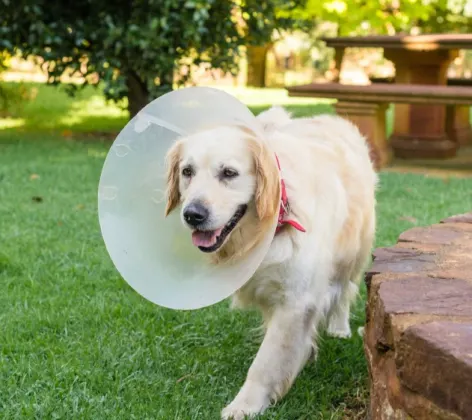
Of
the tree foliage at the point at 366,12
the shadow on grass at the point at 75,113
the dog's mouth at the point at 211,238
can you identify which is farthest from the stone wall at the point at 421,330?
the tree foliage at the point at 366,12

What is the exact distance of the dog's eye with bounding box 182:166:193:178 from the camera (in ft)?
9.07

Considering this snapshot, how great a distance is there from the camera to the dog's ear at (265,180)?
2682mm

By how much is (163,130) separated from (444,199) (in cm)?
Result: 425

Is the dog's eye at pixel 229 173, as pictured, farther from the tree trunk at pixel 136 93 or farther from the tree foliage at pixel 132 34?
the tree trunk at pixel 136 93

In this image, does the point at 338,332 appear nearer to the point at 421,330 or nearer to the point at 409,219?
the point at 421,330

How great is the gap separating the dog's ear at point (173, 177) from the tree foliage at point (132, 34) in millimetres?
5448

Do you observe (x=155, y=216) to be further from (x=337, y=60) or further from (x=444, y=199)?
(x=337, y=60)

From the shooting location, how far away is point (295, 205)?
2.92 metres

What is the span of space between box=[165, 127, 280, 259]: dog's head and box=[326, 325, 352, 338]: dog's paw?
3.80 feet

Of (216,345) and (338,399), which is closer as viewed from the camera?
(338,399)

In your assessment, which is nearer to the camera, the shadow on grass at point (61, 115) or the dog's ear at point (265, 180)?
the dog's ear at point (265, 180)

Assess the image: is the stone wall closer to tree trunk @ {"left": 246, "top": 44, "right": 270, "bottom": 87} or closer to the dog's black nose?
the dog's black nose

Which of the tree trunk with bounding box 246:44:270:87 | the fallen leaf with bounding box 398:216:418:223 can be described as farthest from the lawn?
the tree trunk with bounding box 246:44:270:87

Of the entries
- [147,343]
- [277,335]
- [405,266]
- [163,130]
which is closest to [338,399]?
[277,335]
